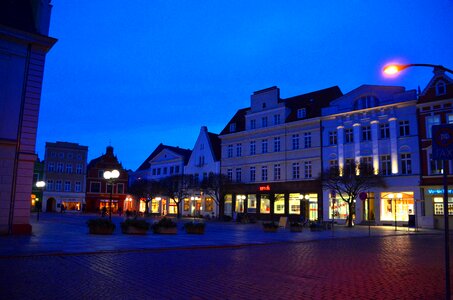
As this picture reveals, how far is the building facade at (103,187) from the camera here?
86.2m

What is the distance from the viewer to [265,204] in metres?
53.2

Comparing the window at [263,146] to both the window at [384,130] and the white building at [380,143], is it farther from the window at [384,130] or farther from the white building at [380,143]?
the window at [384,130]

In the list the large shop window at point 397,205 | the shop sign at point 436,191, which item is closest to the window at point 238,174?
the large shop window at point 397,205

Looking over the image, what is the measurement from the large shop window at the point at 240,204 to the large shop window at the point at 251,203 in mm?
942

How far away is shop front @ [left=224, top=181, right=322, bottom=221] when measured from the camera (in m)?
48.2

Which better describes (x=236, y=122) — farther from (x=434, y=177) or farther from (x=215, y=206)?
(x=434, y=177)

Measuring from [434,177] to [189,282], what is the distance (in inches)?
1395

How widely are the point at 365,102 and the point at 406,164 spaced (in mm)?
7851

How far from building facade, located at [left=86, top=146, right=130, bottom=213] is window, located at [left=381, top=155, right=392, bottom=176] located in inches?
2230

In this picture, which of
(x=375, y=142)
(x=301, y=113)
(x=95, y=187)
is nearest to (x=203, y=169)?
(x=301, y=113)

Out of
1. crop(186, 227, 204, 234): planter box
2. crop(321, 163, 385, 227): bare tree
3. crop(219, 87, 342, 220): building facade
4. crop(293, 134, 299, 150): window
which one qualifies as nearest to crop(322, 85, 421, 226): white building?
crop(219, 87, 342, 220): building facade

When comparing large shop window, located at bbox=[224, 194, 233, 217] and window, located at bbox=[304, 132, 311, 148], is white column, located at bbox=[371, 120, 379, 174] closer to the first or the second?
window, located at bbox=[304, 132, 311, 148]

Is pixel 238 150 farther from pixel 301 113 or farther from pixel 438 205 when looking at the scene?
pixel 438 205

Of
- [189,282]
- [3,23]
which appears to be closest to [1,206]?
[3,23]
